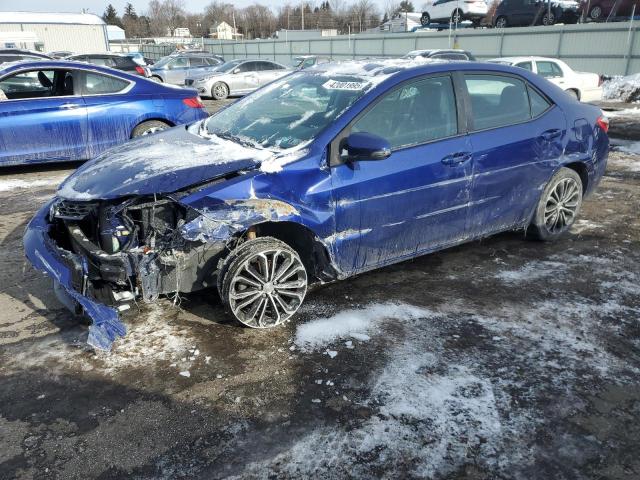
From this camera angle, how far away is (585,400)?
108 inches

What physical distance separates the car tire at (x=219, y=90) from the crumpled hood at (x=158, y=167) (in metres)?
14.8

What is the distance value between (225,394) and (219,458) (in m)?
0.48

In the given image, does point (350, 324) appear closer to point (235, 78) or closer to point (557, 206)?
point (557, 206)

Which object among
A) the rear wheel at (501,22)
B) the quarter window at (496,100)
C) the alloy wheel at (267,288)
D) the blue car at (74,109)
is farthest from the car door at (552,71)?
the rear wheel at (501,22)

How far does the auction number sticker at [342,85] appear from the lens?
12.4ft

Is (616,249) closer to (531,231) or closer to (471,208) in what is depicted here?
(531,231)

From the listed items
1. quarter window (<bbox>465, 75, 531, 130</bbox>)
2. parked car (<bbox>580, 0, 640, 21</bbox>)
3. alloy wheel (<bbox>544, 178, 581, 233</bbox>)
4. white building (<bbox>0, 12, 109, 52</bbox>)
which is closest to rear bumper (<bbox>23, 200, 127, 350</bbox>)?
quarter window (<bbox>465, 75, 531, 130</bbox>)

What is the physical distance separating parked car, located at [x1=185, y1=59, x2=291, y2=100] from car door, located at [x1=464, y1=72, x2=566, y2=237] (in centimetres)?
1433

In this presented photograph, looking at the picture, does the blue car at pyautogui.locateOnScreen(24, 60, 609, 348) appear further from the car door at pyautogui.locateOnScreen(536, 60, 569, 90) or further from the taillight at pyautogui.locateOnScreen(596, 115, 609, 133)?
the car door at pyautogui.locateOnScreen(536, 60, 569, 90)

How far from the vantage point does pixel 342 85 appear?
3908 mm

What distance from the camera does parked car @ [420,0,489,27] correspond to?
27703mm

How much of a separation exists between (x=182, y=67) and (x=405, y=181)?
66.2ft

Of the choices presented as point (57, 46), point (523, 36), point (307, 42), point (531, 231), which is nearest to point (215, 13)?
point (57, 46)

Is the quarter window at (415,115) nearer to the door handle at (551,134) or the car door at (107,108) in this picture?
the door handle at (551,134)
